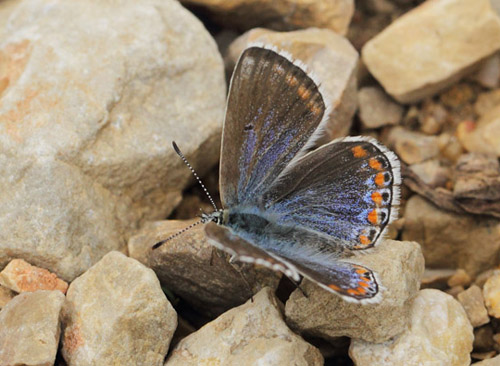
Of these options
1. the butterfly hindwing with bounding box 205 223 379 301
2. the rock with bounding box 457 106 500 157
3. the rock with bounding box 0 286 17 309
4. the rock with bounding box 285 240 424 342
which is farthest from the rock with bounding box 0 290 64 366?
the rock with bounding box 457 106 500 157

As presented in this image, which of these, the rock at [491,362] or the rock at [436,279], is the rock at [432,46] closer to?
the rock at [436,279]

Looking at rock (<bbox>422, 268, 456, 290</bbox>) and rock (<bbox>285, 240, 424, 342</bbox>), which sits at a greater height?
rock (<bbox>285, 240, 424, 342</bbox>)

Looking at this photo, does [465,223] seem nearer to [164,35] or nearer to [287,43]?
[287,43]

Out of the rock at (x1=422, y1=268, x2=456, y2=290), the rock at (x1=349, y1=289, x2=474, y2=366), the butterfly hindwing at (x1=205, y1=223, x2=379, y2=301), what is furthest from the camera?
the rock at (x1=422, y1=268, x2=456, y2=290)

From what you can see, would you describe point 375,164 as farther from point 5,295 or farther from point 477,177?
point 5,295

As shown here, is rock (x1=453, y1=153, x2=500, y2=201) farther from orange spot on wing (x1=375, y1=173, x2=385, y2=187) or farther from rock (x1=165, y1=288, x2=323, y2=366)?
rock (x1=165, y1=288, x2=323, y2=366)

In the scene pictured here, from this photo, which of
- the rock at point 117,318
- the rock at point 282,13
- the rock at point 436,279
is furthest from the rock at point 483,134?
the rock at point 117,318
